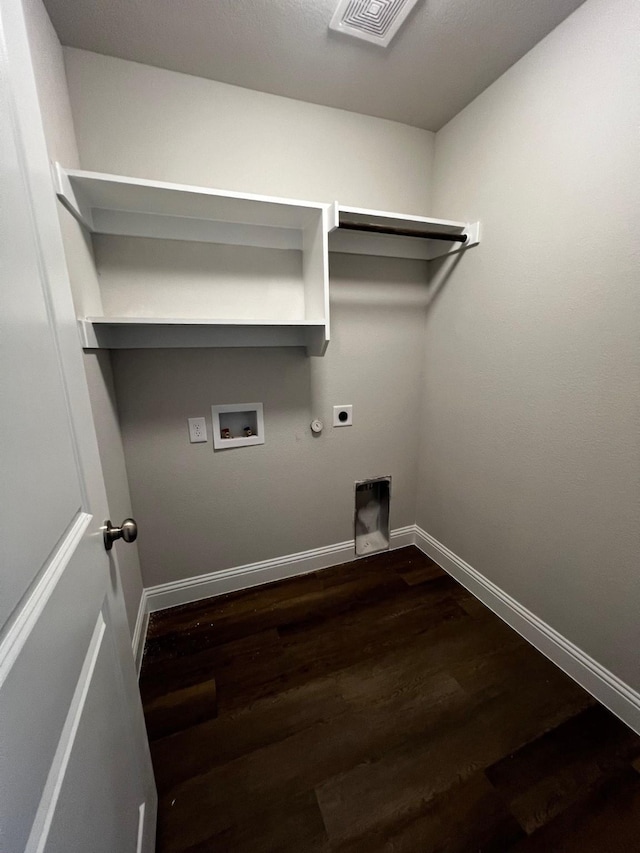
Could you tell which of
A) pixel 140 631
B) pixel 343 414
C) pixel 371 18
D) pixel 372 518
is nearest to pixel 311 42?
pixel 371 18

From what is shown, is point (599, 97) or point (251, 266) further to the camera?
point (251, 266)

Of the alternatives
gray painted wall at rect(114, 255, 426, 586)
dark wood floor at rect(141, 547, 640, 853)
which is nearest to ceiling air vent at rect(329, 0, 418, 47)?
gray painted wall at rect(114, 255, 426, 586)

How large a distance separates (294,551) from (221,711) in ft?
2.74

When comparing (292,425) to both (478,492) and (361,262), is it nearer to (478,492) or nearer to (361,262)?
(361,262)

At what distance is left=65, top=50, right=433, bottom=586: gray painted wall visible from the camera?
1339 mm

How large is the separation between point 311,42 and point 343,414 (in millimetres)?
1527

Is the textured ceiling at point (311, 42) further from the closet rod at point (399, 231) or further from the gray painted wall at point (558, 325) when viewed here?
the closet rod at point (399, 231)

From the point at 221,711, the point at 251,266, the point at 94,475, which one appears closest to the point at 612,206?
the point at 251,266

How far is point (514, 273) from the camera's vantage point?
56.4 inches

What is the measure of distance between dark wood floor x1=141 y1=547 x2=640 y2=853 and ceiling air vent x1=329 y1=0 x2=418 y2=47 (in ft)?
8.02

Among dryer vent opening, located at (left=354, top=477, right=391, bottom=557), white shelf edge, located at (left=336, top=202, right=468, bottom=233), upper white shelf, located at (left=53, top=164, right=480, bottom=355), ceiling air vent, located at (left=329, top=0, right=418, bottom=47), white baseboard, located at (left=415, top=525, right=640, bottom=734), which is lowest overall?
white baseboard, located at (left=415, top=525, right=640, bottom=734)

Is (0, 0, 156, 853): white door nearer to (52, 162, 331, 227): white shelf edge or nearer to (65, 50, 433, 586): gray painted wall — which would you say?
(52, 162, 331, 227): white shelf edge

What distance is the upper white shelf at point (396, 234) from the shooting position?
4.76 ft

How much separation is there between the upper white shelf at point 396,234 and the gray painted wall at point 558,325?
0.09 metres
